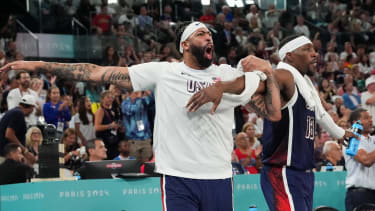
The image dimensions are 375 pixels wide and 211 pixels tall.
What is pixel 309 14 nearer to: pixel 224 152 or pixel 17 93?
pixel 17 93

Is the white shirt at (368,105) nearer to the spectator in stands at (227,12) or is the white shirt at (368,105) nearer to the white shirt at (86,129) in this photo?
the white shirt at (86,129)

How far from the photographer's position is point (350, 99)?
15359 millimetres

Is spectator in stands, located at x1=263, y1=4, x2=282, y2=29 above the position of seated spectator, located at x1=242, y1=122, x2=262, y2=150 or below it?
above

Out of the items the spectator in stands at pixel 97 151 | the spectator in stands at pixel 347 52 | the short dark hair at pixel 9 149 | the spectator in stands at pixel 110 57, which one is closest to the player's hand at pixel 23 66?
the short dark hair at pixel 9 149

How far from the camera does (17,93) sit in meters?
11.8

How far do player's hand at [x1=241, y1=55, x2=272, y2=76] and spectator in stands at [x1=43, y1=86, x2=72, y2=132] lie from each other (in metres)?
7.18

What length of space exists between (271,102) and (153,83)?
0.89 m

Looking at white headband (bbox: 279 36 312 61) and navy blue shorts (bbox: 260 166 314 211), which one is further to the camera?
white headband (bbox: 279 36 312 61)

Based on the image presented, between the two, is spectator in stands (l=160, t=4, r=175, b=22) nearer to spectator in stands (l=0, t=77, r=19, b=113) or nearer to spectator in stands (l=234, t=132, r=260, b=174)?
spectator in stands (l=0, t=77, r=19, b=113)

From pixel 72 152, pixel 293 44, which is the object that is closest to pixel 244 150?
pixel 72 152

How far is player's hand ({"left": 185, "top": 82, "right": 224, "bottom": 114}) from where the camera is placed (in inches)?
175

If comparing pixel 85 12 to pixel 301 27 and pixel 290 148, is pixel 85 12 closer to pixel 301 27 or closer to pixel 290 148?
pixel 301 27

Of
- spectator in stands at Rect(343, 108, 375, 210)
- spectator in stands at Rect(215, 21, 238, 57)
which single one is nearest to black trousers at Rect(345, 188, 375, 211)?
spectator in stands at Rect(343, 108, 375, 210)

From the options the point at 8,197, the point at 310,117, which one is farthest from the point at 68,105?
the point at 310,117
